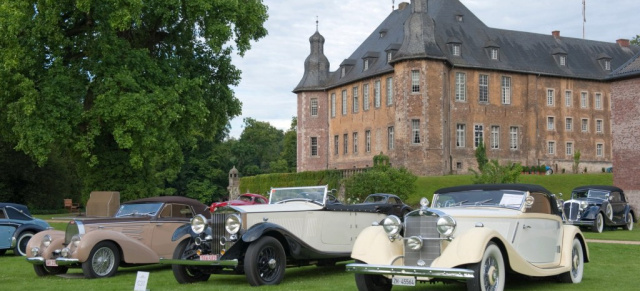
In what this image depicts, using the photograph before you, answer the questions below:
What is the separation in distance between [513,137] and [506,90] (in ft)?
12.3

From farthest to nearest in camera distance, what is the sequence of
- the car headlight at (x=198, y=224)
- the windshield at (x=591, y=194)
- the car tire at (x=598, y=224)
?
1. the windshield at (x=591, y=194)
2. the car tire at (x=598, y=224)
3. the car headlight at (x=198, y=224)

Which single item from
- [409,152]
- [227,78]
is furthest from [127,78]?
[409,152]

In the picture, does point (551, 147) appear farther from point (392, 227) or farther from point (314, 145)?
point (392, 227)

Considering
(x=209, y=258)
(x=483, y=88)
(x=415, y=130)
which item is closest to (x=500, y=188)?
(x=209, y=258)

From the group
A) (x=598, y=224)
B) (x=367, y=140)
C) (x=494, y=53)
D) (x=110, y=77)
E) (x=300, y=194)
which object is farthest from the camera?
(x=367, y=140)

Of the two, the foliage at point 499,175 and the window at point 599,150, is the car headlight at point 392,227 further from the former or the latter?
the window at point 599,150

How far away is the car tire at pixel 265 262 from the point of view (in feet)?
39.3

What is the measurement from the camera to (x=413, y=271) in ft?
31.2

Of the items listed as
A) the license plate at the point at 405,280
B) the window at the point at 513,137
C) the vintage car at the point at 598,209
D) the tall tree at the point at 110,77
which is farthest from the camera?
the window at the point at 513,137

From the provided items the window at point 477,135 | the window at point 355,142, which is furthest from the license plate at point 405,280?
the window at point 355,142

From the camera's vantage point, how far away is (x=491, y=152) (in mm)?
60188

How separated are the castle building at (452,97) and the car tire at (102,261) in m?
42.8

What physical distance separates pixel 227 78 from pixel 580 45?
46613 millimetres

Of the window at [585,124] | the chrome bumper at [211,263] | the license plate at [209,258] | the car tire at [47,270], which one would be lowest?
the car tire at [47,270]
